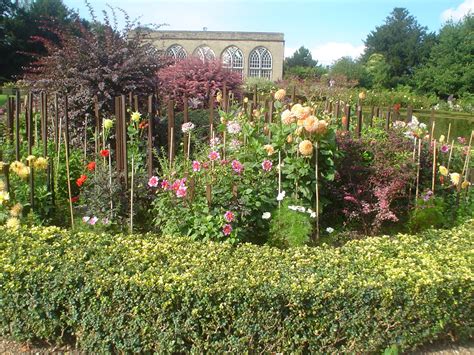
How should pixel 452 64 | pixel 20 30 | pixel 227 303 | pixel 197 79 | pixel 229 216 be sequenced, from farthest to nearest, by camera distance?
pixel 20 30 → pixel 452 64 → pixel 197 79 → pixel 229 216 → pixel 227 303

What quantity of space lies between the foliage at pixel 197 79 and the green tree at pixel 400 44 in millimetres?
28938

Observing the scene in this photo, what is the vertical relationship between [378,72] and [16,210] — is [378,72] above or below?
above

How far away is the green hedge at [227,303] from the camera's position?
2410 mm

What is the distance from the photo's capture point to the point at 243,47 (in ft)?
136

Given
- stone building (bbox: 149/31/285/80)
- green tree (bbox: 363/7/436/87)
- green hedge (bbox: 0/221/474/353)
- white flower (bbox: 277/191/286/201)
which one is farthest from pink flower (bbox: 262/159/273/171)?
stone building (bbox: 149/31/285/80)

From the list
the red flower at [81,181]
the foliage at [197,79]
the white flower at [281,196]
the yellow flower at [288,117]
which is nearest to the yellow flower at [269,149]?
the yellow flower at [288,117]

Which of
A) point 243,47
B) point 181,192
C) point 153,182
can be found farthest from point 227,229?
point 243,47

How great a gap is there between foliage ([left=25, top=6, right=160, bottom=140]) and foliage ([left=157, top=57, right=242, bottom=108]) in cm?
271

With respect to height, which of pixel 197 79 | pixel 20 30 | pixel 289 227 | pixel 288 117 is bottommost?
pixel 289 227

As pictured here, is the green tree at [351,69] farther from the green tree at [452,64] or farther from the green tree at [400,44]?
the green tree at [452,64]

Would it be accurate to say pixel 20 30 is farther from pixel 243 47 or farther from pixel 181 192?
pixel 181 192

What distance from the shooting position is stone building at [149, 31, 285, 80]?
40.6 m

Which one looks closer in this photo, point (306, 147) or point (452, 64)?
point (306, 147)

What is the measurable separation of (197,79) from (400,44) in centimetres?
3518
